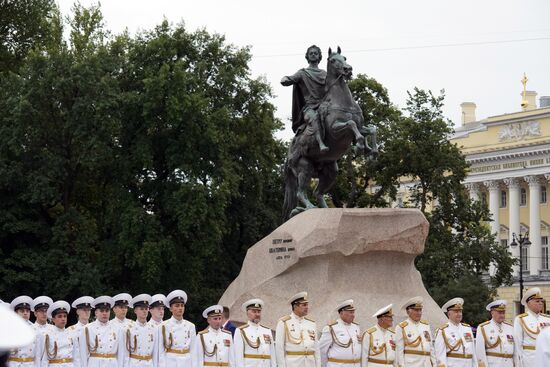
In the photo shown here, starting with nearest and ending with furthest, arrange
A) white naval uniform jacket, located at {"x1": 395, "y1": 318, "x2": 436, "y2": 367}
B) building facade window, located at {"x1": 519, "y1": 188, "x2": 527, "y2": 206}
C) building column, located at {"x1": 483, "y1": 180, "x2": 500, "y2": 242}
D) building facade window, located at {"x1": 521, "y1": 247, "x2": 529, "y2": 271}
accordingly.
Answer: white naval uniform jacket, located at {"x1": 395, "y1": 318, "x2": 436, "y2": 367} < building facade window, located at {"x1": 521, "y1": 247, "x2": 529, "y2": 271} < building column, located at {"x1": 483, "y1": 180, "x2": 500, "y2": 242} < building facade window, located at {"x1": 519, "y1": 188, "x2": 527, "y2": 206}

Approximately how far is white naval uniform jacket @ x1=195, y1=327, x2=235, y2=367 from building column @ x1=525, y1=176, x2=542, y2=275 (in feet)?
204

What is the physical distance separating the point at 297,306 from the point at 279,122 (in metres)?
25.8

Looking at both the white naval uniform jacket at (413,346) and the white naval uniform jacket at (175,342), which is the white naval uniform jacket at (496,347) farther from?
the white naval uniform jacket at (175,342)

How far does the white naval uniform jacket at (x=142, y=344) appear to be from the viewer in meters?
12.6

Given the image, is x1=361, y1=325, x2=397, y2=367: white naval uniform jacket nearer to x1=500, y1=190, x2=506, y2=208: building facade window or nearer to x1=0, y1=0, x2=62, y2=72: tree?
x1=0, y1=0, x2=62, y2=72: tree

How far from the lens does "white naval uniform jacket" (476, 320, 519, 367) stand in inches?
509

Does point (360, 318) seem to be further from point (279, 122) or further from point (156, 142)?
point (279, 122)

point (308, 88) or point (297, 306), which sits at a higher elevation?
point (308, 88)

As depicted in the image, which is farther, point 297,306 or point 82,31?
point 82,31

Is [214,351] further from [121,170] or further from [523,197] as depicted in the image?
[523,197]

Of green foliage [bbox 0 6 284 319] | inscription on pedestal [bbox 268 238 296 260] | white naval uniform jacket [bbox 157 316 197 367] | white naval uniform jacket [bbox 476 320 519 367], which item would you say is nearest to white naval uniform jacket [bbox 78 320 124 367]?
white naval uniform jacket [bbox 157 316 197 367]

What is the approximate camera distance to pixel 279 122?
37469 millimetres

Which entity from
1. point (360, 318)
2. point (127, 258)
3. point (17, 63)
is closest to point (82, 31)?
point (17, 63)

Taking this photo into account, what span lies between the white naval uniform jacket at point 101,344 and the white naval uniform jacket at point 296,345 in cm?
201
